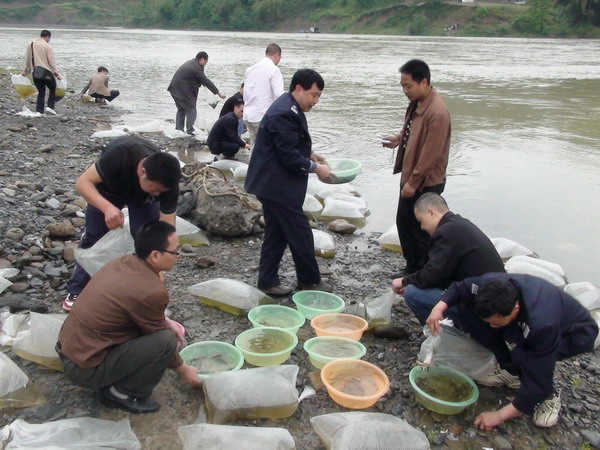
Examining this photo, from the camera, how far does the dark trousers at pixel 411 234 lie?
4078 mm

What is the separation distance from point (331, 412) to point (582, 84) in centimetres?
1661

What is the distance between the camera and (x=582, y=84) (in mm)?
16250

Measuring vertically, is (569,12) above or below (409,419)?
above

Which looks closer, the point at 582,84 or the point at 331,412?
the point at 331,412

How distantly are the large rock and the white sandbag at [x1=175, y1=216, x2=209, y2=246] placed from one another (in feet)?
0.59

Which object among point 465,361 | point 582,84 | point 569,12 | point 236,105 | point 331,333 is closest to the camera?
point 465,361

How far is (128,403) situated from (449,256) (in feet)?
6.00

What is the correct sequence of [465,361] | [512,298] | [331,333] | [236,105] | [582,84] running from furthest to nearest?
[582,84]
[236,105]
[331,333]
[465,361]
[512,298]

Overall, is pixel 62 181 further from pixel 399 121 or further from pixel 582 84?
pixel 582 84

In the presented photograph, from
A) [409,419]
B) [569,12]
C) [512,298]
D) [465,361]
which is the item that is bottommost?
[409,419]

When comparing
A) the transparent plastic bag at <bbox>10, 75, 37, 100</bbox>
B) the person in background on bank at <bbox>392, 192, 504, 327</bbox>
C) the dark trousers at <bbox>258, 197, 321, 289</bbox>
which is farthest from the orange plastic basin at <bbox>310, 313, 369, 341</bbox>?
the transparent plastic bag at <bbox>10, 75, 37, 100</bbox>

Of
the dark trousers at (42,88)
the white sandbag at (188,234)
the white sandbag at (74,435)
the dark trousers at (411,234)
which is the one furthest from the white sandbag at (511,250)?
the dark trousers at (42,88)

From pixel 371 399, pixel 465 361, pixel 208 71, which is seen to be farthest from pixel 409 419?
pixel 208 71

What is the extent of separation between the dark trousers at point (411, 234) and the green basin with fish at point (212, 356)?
5.63ft
